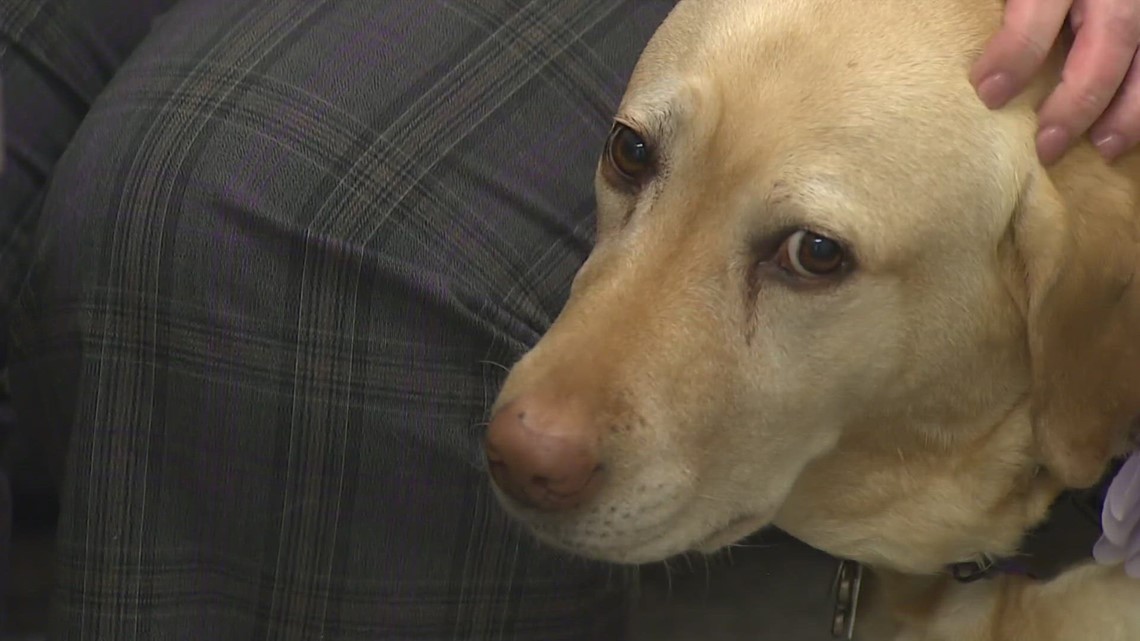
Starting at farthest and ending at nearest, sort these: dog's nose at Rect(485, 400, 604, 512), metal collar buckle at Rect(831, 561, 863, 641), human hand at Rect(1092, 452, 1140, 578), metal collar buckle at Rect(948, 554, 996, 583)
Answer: metal collar buckle at Rect(831, 561, 863, 641) < metal collar buckle at Rect(948, 554, 996, 583) < human hand at Rect(1092, 452, 1140, 578) < dog's nose at Rect(485, 400, 604, 512)

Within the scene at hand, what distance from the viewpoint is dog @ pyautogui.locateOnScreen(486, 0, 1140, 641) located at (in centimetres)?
112

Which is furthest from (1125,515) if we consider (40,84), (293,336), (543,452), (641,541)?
(40,84)

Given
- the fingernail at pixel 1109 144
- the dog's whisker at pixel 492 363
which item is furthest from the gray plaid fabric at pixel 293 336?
the fingernail at pixel 1109 144

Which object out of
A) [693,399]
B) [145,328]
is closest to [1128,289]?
[693,399]

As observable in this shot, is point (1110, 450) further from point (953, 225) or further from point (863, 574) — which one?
point (863, 574)

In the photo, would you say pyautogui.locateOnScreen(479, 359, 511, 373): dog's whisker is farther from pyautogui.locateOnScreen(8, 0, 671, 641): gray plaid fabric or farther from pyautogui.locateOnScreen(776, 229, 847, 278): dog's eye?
pyautogui.locateOnScreen(776, 229, 847, 278): dog's eye

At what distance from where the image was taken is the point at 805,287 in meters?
1.15

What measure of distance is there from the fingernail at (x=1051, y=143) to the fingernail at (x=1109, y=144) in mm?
34

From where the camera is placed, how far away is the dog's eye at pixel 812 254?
3.70 feet

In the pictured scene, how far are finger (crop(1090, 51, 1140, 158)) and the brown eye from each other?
0.41 metres

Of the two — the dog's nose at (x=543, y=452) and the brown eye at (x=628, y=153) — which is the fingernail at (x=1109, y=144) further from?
the dog's nose at (x=543, y=452)

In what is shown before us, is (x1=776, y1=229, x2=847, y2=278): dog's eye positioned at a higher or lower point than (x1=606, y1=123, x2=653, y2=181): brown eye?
lower

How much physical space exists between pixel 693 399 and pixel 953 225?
11.1 inches

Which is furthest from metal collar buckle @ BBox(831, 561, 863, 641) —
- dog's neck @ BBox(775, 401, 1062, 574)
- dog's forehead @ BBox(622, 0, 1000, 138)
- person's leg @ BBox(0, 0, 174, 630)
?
person's leg @ BBox(0, 0, 174, 630)
